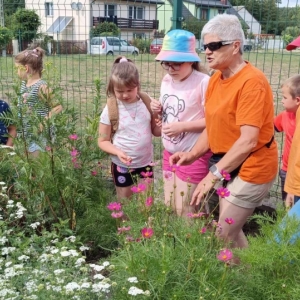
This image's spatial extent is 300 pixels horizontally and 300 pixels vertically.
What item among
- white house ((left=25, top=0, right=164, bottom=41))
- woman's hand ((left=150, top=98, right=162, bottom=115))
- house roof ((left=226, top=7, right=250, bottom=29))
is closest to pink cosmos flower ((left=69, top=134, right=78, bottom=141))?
woman's hand ((left=150, top=98, right=162, bottom=115))

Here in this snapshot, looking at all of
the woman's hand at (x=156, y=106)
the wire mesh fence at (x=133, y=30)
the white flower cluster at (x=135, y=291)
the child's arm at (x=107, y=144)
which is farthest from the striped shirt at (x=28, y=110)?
the white flower cluster at (x=135, y=291)

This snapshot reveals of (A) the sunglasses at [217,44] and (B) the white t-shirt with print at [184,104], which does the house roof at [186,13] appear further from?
(A) the sunglasses at [217,44]

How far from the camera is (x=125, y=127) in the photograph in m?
3.61

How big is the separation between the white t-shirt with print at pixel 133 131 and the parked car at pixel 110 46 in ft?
5.10

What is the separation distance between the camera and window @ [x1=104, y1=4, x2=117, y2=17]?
5.16 m

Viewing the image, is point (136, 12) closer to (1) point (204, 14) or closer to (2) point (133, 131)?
(1) point (204, 14)

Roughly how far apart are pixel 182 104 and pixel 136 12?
7.53 feet

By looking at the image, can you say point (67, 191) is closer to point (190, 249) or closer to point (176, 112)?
point (176, 112)

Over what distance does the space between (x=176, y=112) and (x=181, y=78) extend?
0.24 m

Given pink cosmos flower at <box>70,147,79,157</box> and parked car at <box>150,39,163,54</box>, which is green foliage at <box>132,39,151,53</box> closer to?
parked car at <box>150,39,163,54</box>

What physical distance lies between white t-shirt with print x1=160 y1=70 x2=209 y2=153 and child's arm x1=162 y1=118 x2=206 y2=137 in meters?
0.09

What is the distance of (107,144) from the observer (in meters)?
3.52

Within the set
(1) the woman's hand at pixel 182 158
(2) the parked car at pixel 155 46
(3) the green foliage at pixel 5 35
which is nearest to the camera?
(1) the woman's hand at pixel 182 158

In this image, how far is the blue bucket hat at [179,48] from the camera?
321 cm
